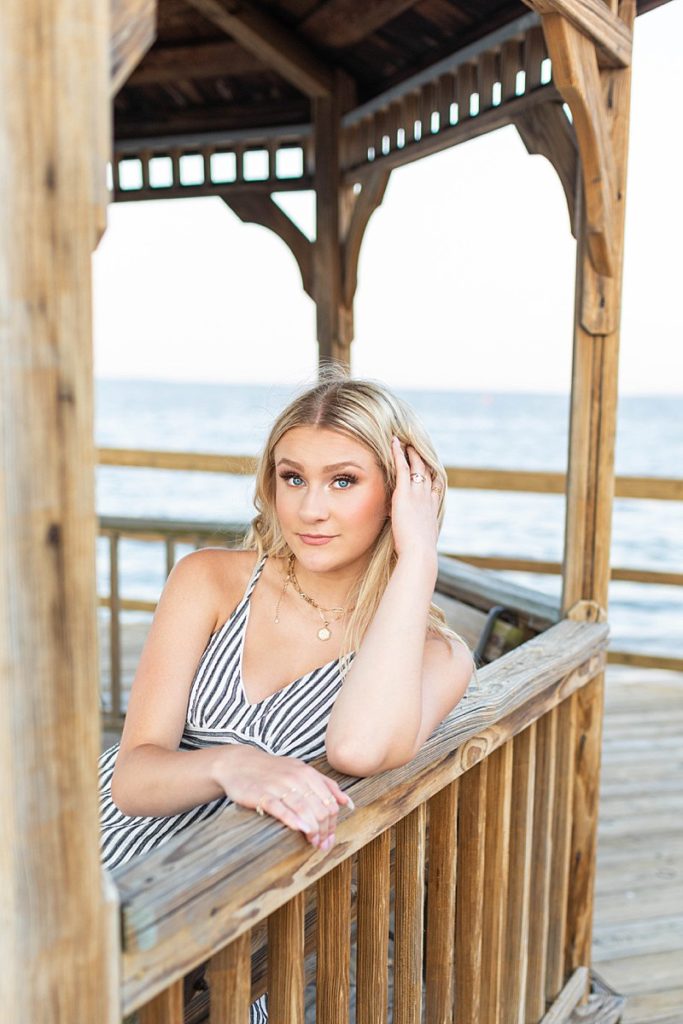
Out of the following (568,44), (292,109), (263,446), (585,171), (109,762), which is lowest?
(109,762)

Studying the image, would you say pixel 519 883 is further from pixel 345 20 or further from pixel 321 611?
pixel 345 20

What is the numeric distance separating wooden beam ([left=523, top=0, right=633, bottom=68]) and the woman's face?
42.1 inches

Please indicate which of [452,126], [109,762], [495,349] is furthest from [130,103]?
[495,349]

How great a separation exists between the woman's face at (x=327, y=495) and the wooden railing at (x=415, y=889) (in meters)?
0.37

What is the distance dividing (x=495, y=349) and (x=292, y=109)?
2909 centimetres

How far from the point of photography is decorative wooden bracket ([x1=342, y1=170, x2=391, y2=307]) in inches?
155

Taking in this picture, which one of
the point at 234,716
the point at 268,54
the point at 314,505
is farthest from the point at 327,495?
the point at 268,54

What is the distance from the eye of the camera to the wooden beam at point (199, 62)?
4.13 metres

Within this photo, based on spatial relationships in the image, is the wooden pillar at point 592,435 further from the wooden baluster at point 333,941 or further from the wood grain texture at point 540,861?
the wooden baluster at point 333,941

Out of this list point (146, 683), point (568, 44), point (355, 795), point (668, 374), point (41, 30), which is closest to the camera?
point (41, 30)

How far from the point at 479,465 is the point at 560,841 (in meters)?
28.6

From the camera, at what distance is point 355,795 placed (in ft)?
4.54

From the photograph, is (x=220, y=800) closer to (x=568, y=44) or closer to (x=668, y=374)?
(x=568, y=44)

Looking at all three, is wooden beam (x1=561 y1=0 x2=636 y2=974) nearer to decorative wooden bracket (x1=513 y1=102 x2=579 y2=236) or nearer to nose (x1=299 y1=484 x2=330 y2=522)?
decorative wooden bracket (x1=513 y1=102 x2=579 y2=236)
